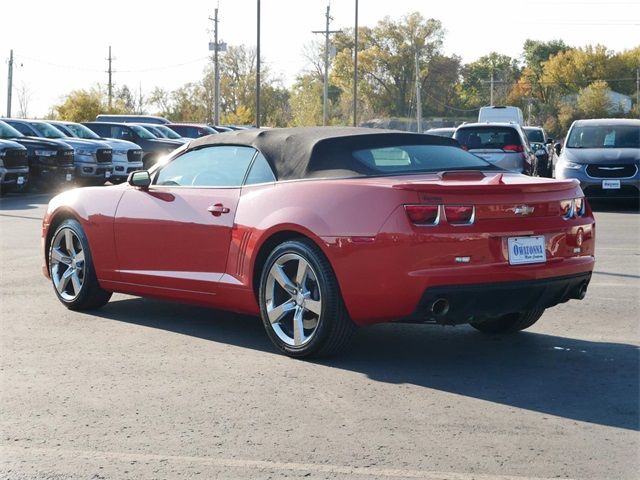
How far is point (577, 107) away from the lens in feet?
381

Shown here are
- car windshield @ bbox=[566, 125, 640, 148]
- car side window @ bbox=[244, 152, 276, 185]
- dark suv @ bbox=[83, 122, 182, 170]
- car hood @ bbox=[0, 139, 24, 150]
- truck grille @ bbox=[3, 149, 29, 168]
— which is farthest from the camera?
dark suv @ bbox=[83, 122, 182, 170]

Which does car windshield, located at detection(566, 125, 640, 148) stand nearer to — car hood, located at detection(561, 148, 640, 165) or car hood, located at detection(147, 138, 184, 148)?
car hood, located at detection(561, 148, 640, 165)

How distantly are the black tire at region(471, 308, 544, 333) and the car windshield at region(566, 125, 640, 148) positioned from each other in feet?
44.1

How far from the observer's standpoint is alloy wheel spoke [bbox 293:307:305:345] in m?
6.66

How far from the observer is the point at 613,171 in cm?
1930

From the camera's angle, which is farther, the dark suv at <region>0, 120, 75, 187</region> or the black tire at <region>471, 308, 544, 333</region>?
the dark suv at <region>0, 120, 75, 187</region>

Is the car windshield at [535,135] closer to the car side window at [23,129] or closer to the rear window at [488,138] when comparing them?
the rear window at [488,138]

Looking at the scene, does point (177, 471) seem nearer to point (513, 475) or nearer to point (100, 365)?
point (513, 475)

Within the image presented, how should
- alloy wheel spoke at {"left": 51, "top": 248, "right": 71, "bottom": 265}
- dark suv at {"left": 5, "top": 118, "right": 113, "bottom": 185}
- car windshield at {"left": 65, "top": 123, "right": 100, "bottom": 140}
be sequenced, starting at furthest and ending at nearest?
car windshield at {"left": 65, "top": 123, "right": 100, "bottom": 140} < dark suv at {"left": 5, "top": 118, "right": 113, "bottom": 185} < alloy wheel spoke at {"left": 51, "top": 248, "right": 71, "bottom": 265}

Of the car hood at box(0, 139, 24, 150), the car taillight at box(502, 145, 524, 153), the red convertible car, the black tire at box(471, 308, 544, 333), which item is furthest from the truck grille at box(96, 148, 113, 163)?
the black tire at box(471, 308, 544, 333)

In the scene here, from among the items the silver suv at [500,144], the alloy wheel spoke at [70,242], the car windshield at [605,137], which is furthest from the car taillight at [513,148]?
the alloy wheel spoke at [70,242]

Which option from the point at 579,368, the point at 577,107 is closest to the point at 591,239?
the point at 579,368

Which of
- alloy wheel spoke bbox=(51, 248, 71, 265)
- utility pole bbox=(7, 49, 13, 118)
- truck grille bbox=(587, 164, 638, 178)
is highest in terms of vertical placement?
utility pole bbox=(7, 49, 13, 118)

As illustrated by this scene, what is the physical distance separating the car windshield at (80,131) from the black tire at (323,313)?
23861 millimetres
